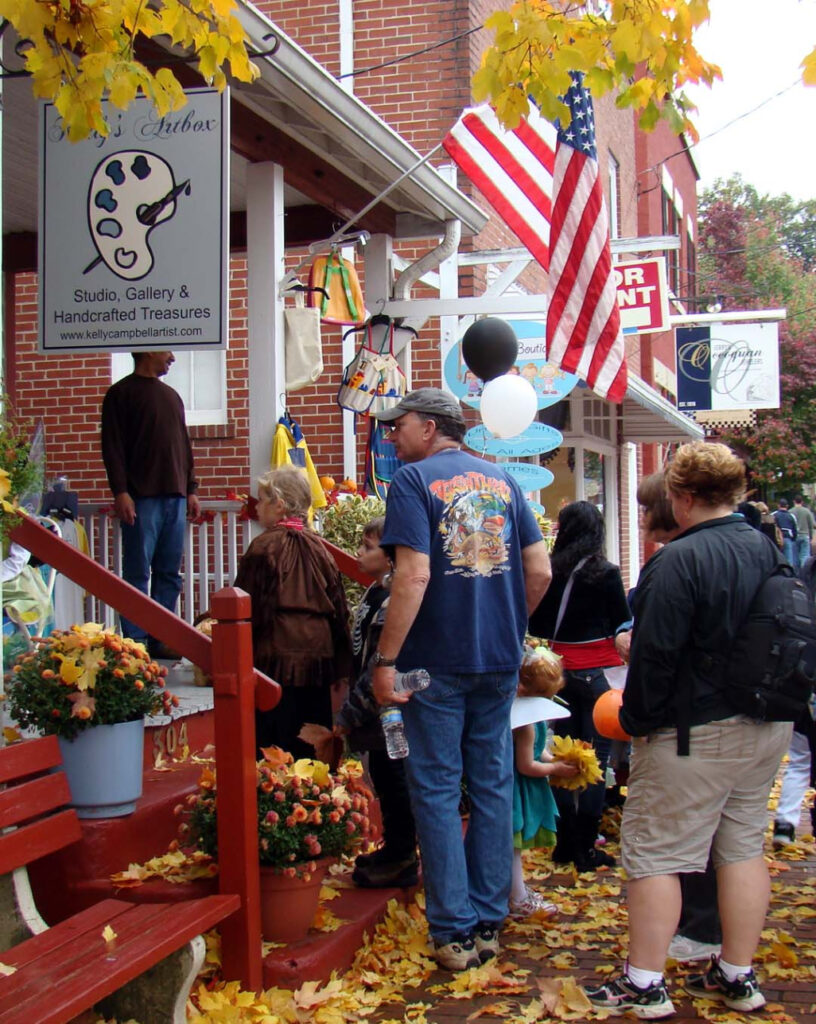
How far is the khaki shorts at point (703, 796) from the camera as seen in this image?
3.84 m

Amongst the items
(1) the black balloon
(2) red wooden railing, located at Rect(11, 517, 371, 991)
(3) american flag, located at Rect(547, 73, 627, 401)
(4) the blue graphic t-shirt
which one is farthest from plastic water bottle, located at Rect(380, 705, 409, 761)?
(1) the black balloon

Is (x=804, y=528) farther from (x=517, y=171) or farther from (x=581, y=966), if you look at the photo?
(x=581, y=966)

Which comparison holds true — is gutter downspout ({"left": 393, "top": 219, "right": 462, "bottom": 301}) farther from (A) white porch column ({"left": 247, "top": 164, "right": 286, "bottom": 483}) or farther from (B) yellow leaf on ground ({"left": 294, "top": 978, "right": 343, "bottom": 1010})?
(B) yellow leaf on ground ({"left": 294, "top": 978, "right": 343, "bottom": 1010})

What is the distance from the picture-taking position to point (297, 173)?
24.7 ft

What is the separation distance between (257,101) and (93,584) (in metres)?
3.47

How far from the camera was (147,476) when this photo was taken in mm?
6465

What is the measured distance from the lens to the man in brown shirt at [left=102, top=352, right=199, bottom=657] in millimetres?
6410

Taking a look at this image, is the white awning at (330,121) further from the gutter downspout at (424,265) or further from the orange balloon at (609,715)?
the orange balloon at (609,715)

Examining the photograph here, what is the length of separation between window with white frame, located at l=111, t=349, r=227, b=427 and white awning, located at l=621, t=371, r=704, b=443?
6527mm

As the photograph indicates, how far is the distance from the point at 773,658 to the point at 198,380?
7.24 metres

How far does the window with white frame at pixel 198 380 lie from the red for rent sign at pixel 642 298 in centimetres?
492

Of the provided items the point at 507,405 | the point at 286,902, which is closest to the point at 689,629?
the point at 286,902

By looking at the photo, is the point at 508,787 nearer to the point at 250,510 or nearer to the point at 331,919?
the point at 331,919

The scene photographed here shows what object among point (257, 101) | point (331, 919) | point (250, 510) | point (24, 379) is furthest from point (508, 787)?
point (24, 379)
